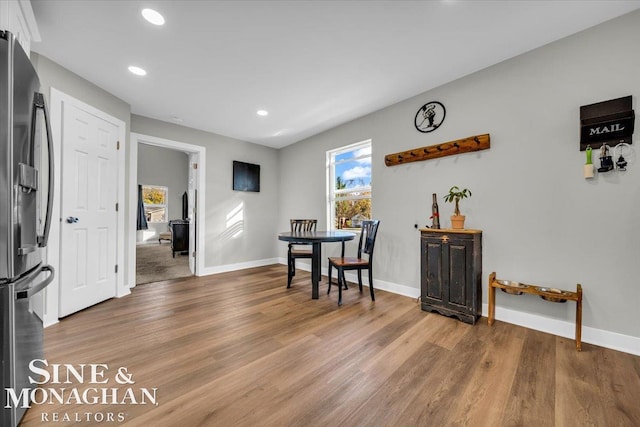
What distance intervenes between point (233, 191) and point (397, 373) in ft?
13.3

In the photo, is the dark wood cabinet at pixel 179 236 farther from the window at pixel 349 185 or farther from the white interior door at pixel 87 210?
the window at pixel 349 185

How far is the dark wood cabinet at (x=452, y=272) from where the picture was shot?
2.36 m

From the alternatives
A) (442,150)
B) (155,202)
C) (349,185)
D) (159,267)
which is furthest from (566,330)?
(155,202)

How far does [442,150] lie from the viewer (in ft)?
9.20

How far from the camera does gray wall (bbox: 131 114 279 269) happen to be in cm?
412

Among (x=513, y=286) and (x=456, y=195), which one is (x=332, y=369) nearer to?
(x=513, y=286)

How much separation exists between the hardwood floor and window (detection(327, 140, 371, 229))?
1650 millimetres

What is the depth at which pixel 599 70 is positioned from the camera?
6.49 feet

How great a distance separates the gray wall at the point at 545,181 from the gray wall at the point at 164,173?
8395mm

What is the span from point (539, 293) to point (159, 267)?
5736 millimetres

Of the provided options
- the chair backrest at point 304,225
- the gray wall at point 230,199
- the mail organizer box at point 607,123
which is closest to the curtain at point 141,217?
the gray wall at point 230,199

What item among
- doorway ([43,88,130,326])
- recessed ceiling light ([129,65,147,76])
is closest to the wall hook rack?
recessed ceiling light ([129,65,147,76])

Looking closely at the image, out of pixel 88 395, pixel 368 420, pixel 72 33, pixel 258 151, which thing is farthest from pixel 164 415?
pixel 258 151

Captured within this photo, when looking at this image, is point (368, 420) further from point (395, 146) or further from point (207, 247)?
point (207, 247)
